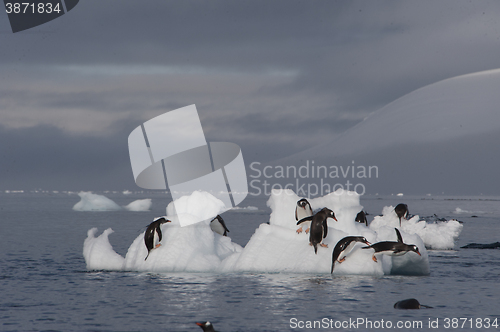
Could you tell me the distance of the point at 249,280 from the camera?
1689cm

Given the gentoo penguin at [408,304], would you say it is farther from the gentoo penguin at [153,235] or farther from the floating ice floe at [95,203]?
the floating ice floe at [95,203]

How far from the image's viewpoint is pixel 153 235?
61.5 ft

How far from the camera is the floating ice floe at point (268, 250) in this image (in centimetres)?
1762

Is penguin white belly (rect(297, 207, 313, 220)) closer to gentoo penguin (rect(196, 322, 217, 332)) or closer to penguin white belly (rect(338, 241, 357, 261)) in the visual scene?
penguin white belly (rect(338, 241, 357, 261))

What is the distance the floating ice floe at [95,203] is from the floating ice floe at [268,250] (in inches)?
2136

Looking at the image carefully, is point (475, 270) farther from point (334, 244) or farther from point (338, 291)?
point (338, 291)

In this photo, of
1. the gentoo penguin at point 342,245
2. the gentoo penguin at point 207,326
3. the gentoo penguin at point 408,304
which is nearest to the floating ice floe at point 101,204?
the gentoo penguin at point 342,245

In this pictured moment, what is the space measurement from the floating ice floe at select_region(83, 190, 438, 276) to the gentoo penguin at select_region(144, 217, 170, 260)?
0.27 meters

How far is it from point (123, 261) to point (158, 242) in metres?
1.56

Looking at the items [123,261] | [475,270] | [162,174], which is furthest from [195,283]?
[162,174]

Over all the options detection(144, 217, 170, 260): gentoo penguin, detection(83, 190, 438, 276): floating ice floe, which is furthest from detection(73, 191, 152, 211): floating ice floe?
detection(144, 217, 170, 260): gentoo penguin

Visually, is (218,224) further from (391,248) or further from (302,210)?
(391,248)

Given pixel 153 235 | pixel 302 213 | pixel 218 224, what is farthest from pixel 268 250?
Answer: pixel 218 224

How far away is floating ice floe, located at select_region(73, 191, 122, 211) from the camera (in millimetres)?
73688
